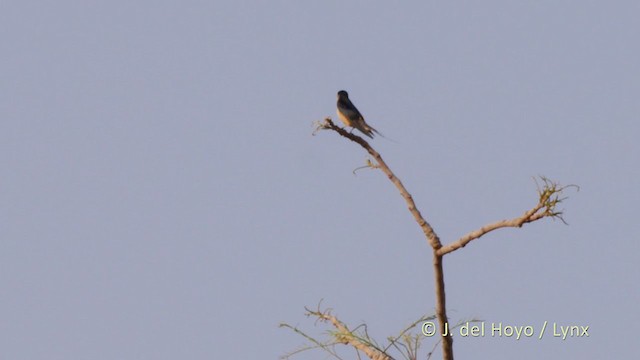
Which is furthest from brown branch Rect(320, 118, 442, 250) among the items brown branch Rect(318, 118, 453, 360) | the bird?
the bird

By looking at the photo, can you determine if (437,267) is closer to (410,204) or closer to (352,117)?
(410,204)

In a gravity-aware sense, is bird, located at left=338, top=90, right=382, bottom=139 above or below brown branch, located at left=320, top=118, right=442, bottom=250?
above

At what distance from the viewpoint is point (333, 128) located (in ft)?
26.5

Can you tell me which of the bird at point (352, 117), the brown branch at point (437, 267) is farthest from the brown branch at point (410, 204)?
the bird at point (352, 117)

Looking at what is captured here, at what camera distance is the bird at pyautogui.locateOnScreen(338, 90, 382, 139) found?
1264cm

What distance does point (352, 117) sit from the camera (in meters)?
12.9

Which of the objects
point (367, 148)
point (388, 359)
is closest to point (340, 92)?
point (367, 148)

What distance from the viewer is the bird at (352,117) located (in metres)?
12.6

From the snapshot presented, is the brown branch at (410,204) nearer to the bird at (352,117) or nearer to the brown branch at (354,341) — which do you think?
the brown branch at (354,341)

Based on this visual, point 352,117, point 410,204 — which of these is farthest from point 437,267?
point 352,117

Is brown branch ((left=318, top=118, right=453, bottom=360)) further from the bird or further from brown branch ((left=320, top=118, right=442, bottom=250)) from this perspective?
the bird

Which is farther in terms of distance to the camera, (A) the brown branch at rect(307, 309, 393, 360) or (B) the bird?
(B) the bird

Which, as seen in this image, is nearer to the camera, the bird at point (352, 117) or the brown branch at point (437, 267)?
the brown branch at point (437, 267)

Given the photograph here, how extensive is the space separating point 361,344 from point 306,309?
1.98 ft
